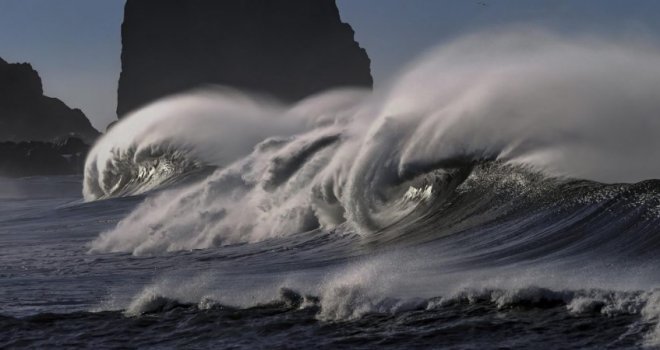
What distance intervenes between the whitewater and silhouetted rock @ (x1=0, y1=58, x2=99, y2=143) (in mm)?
169693

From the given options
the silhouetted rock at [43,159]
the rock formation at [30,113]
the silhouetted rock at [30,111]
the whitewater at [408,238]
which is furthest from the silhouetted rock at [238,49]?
the whitewater at [408,238]

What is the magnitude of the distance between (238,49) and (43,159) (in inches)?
1980

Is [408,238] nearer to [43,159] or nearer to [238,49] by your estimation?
[43,159]

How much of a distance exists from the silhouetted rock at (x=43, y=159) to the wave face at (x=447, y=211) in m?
85.5

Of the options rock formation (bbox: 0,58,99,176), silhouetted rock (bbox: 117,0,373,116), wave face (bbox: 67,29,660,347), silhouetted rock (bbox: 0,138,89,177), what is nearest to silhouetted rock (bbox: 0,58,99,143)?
rock formation (bbox: 0,58,99,176)

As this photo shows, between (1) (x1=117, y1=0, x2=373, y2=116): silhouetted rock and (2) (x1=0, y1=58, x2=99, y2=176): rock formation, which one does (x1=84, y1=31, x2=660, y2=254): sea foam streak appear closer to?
(1) (x1=117, y1=0, x2=373, y2=116): silhouetted rock

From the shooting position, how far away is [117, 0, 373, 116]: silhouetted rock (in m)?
149

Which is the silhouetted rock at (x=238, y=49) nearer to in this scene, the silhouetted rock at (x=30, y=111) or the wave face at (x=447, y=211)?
the silhouetted rock at (x=30, y=111)

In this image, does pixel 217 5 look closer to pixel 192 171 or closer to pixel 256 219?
pixel 192 171

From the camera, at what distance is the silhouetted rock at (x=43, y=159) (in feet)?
350

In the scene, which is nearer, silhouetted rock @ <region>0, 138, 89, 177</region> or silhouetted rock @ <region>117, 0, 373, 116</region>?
silhouetted rock @ <region>0, 138, 89, 177</region>

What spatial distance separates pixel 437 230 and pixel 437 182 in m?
2.53

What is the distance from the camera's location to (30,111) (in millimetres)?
192000

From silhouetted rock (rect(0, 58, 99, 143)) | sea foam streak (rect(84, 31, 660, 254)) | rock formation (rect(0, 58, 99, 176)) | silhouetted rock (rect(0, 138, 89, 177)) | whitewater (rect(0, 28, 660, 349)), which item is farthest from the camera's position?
silhouetted rock (rect(0, 58, 99, 143))
